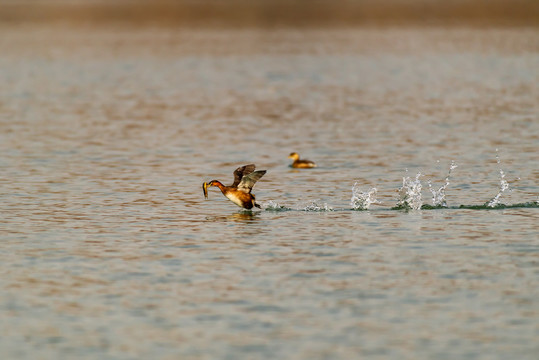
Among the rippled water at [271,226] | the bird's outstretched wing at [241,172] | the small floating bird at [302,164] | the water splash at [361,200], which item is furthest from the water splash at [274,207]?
the small floating bird at [302,164]

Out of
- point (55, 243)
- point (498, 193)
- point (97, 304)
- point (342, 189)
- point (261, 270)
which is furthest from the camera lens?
point (342, 189)

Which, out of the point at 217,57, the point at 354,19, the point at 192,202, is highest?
the point at 354,19

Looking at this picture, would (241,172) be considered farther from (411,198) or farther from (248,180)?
(411,198)

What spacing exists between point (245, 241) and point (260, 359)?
6.37 meters

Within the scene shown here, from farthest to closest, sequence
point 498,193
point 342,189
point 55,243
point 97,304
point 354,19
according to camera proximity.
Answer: point 354,19, point 342,189, point 498,193, point 55,243, point 97,304

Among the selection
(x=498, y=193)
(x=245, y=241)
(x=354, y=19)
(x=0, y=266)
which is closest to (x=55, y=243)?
(x=0, y=266)

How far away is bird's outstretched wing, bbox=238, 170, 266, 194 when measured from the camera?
67.0 feet

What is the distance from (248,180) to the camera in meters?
20.5

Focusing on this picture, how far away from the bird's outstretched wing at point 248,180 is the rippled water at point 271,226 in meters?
0.53

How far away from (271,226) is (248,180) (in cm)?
152

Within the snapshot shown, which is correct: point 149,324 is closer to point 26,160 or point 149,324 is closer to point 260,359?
point 260,359

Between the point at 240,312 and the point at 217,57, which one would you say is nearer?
the point at 240,312

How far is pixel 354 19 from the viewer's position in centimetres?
13475

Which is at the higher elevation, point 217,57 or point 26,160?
point 217,57
